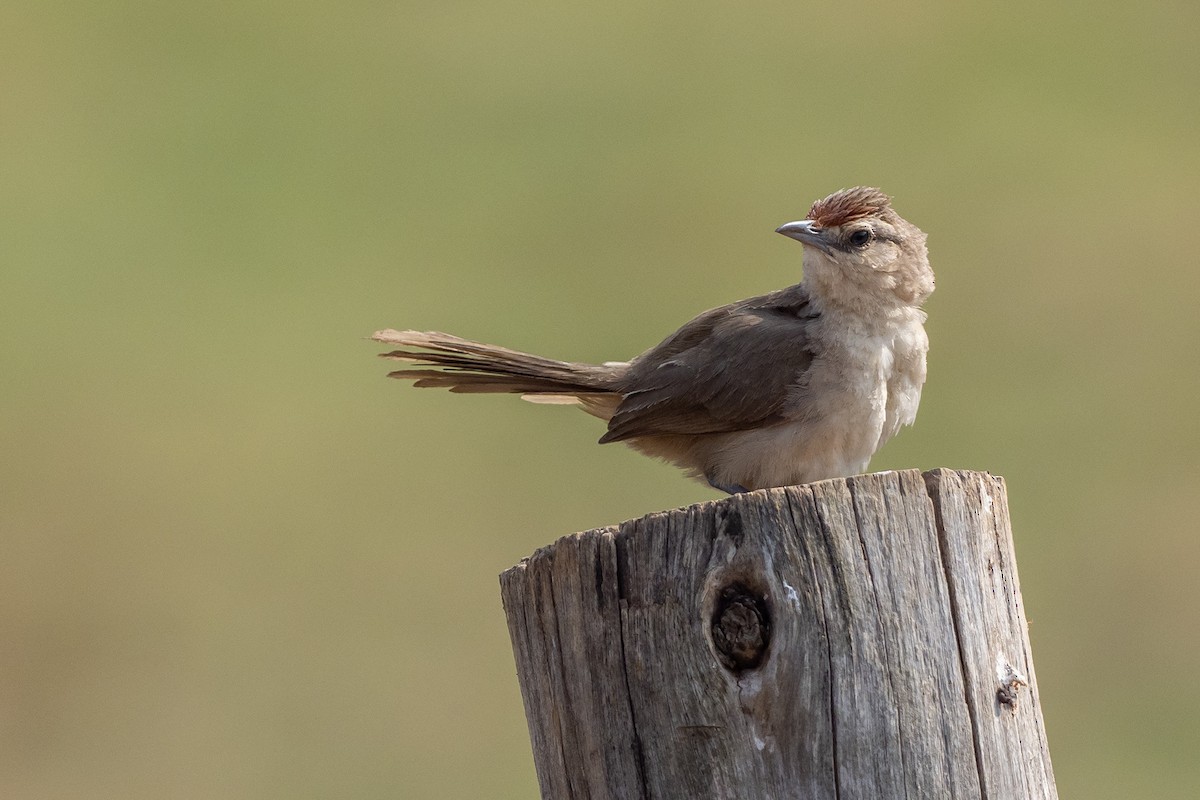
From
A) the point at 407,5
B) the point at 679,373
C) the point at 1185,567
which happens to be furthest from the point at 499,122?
the point at 679,373

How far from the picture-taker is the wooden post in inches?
130

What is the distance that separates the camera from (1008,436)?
55.1 feet

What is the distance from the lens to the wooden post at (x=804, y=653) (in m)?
3.30

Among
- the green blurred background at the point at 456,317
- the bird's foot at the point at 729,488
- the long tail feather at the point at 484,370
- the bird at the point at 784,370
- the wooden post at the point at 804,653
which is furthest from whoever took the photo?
the green blurred background at the point at 456,317

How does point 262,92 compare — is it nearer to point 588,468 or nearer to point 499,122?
point 499,122

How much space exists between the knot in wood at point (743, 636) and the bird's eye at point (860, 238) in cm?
305

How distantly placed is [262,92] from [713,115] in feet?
22.2

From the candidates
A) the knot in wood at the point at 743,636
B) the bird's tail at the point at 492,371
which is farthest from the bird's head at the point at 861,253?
the knot in wood at the point at 743,636

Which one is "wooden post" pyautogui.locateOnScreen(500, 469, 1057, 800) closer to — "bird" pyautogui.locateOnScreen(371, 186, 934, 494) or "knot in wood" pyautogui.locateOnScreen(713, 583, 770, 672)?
"knot in wood" pyautogui.locateOnScreen(713, 583, 770, 672)

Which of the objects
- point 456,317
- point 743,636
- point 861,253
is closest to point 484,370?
point 861,253

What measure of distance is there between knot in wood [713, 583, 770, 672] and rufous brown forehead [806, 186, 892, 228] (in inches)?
123

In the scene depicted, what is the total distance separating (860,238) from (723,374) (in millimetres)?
813

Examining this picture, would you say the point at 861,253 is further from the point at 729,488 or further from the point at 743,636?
the point at 743,636

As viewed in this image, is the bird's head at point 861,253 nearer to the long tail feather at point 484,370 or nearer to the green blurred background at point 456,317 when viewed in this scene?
the long tail feather at point 484,370
